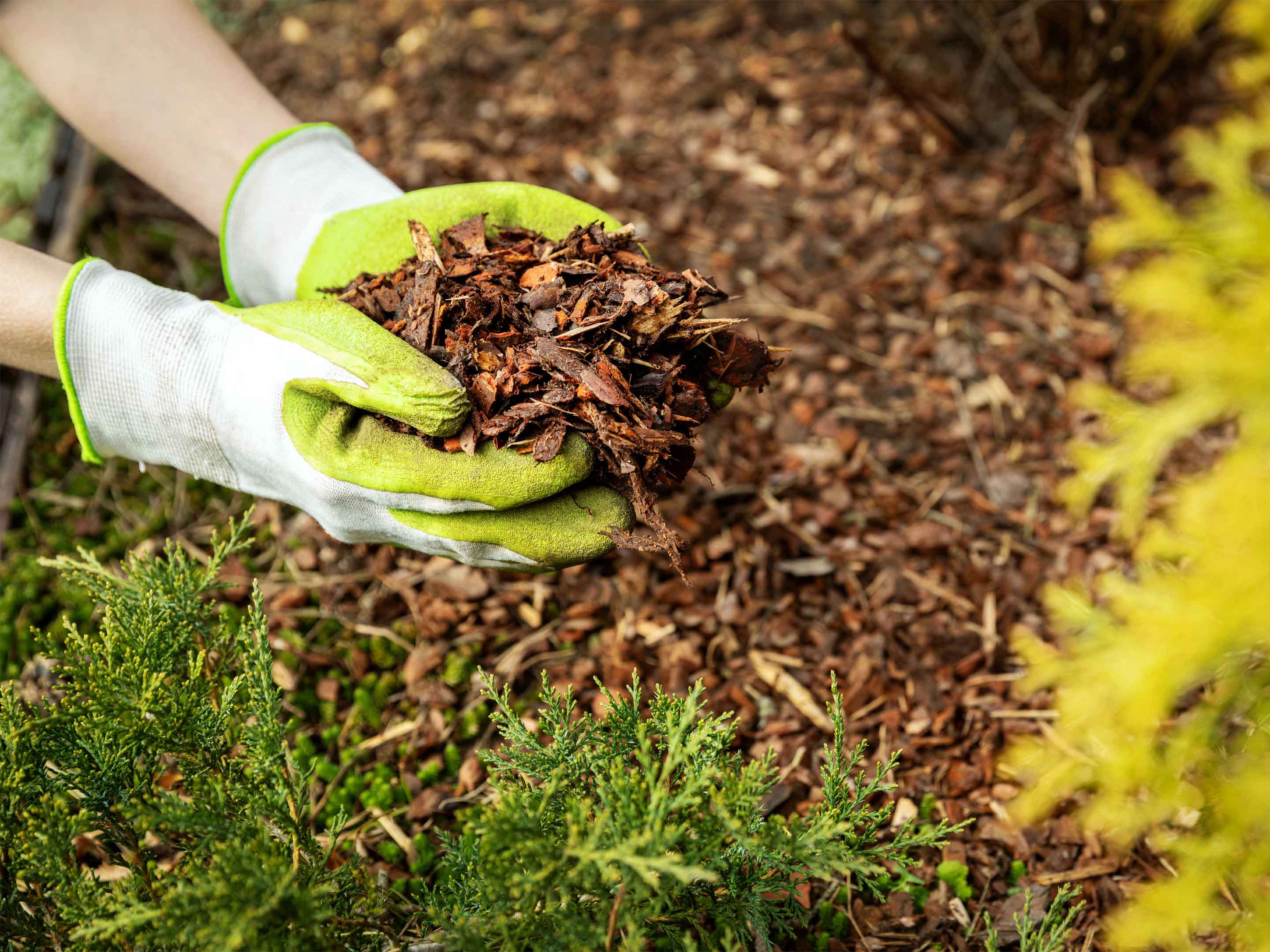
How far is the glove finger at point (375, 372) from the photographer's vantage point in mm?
1846

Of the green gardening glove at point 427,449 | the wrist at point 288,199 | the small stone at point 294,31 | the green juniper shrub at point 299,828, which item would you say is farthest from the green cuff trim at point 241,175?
the small stone at point 294,31

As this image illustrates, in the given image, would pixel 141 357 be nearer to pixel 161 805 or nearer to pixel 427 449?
pixel 427 449

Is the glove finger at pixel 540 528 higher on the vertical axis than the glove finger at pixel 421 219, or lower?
lower

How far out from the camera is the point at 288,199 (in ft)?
8.24

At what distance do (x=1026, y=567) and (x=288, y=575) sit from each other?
98.7 inches

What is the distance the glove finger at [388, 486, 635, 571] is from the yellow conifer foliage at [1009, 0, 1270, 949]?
949 millimetres

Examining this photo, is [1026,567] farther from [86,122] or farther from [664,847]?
[86,122]

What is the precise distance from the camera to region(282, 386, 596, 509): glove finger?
1.87 meters

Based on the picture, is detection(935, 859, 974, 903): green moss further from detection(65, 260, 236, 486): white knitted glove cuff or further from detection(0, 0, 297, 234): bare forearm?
detection(0, 0, 297, 234): bare forearm

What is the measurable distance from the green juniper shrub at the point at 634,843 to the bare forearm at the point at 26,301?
143 centimetres

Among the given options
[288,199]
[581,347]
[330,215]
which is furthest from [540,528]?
[288,199]

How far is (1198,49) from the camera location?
3.61 metres

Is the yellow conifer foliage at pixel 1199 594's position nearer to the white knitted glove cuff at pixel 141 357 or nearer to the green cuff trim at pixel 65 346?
the white knitted glove cuff at pixel 141 357

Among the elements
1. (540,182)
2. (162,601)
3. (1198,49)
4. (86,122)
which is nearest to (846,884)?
(162,601)
